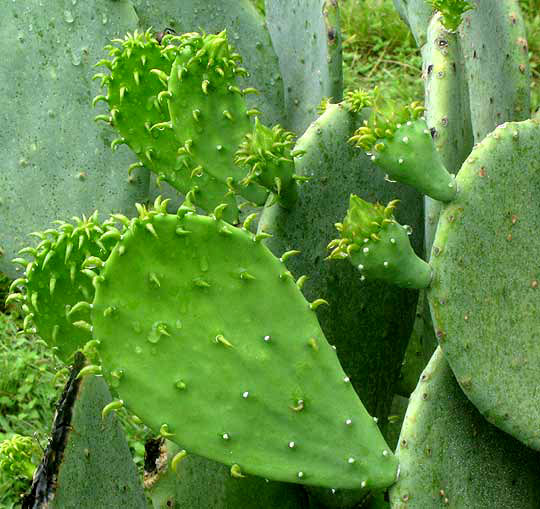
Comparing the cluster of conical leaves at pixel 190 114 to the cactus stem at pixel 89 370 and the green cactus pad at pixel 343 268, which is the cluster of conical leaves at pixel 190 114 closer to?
the green cactus pad at pixel 343 268

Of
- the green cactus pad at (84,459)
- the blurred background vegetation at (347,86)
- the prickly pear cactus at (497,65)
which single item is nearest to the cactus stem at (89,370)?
the green cactus pad at (84,459)

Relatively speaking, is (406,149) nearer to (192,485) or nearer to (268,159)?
(268,159)

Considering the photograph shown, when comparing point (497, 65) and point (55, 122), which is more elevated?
point (497, 65)

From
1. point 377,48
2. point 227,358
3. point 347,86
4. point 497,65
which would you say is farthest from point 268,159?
point 377,48

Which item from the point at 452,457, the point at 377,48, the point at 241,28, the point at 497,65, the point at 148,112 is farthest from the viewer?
the point at 377,48

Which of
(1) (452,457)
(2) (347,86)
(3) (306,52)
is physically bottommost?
(2) (347,86)

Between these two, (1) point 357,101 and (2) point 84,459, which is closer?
(2) point 84,459

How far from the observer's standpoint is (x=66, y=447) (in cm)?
105

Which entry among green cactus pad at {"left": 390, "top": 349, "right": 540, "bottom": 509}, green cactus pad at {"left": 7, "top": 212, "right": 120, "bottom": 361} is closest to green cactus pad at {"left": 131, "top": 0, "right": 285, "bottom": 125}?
green cactus pad at {"left": 7, "top": 212, "right": 120, "bottom": 361}

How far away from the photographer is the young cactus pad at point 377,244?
1.04m

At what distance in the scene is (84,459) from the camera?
108 cm

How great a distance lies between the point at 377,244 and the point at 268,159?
22cm

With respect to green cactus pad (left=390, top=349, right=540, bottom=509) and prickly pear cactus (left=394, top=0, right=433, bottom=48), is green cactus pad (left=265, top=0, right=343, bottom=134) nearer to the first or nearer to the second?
prickly pear cactus (left=394, top=0, right=433, bottom=48)

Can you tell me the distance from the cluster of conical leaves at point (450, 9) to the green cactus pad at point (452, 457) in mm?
490
